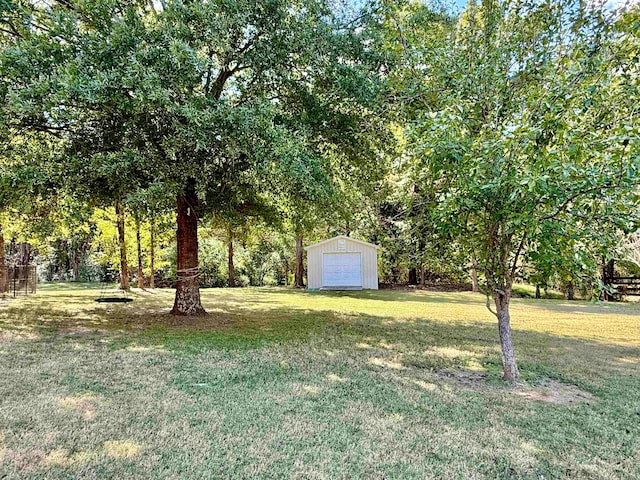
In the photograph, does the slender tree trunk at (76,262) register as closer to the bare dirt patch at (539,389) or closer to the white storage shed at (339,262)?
the white storage shed at (339,262)

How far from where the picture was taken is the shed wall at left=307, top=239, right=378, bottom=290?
19281mm

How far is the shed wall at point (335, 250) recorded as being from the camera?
19.3m

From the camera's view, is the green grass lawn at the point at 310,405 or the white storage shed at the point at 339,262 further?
the white storage shed at the point at 339,262

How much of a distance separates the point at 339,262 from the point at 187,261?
11.0m

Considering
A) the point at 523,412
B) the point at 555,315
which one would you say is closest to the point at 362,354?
the point at 523,412

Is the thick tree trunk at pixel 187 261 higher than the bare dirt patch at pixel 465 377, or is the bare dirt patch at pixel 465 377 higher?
the thick tree trunk at pixel 187 261

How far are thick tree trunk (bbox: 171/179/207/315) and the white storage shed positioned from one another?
33.8 ft

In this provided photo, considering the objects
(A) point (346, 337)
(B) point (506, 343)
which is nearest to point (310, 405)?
(B) point (506, 343)

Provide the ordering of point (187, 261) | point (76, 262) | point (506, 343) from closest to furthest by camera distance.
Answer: point (506, 343), point (187, 261), point (76, 262)

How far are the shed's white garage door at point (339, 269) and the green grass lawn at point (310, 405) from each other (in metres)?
11.5

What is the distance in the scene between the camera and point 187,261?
29.5 ft

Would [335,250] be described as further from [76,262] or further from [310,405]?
[76,262]

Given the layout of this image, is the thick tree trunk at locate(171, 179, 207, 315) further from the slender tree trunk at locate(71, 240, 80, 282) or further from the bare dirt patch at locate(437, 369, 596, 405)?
the slender tree trunk at locate(71, 240, 80, 282)

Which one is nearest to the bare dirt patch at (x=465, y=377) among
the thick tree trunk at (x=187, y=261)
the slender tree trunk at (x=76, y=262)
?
the thick tree trunk at (x=187, y=261)
